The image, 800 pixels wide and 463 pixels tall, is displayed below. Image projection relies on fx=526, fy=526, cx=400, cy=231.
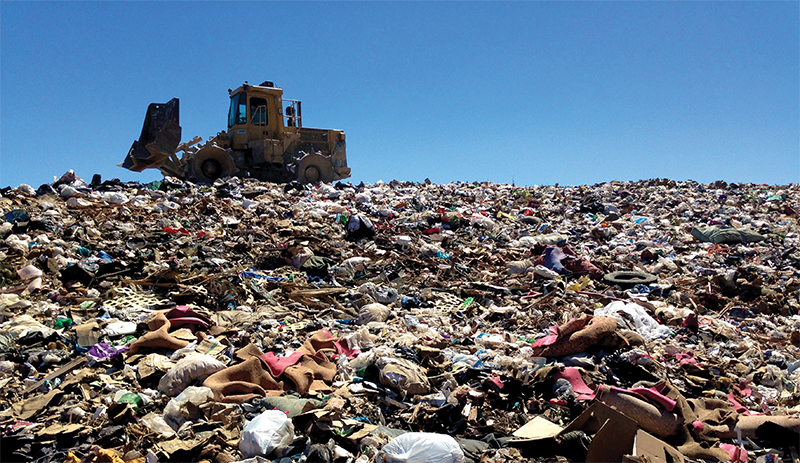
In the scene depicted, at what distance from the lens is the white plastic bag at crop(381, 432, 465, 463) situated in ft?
8.11

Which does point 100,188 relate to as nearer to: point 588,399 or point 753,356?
point 588,399

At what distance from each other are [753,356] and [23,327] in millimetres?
5770

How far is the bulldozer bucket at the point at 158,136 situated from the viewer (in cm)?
1205

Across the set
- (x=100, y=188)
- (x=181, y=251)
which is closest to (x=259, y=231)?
(x=181, y=251)

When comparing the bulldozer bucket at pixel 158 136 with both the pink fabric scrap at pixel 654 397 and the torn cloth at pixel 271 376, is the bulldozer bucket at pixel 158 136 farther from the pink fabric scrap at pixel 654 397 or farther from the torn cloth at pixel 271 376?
the pink fabric scrap at pixel 654 397

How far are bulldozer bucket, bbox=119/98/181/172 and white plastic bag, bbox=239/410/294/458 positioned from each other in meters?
10.7

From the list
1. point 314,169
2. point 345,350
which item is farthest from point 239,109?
point 345,350

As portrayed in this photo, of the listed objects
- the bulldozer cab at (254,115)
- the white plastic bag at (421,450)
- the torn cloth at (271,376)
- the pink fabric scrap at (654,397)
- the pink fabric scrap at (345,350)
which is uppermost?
the bulldozer cab at (254,115)

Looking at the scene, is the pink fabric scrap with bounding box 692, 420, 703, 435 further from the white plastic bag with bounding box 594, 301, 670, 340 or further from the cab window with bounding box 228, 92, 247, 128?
the cab window with bounding box 228, 92, 247, 128

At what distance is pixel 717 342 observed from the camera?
4.57 m

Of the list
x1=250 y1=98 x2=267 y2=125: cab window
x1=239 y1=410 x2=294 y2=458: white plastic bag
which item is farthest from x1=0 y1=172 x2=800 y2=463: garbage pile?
x1=250 y1=98 x2=267 y2=125: cab window

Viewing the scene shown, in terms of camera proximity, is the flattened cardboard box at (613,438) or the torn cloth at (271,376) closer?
the flattened cardboard box at (613,438)

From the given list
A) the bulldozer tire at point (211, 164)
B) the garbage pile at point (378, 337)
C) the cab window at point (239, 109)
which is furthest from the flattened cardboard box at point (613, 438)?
the cab window at point (239, 109)

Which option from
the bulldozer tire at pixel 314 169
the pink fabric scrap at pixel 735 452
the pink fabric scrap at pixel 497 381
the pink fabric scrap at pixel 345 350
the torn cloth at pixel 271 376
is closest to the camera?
the pink fabric scrap at pixel 735 452
